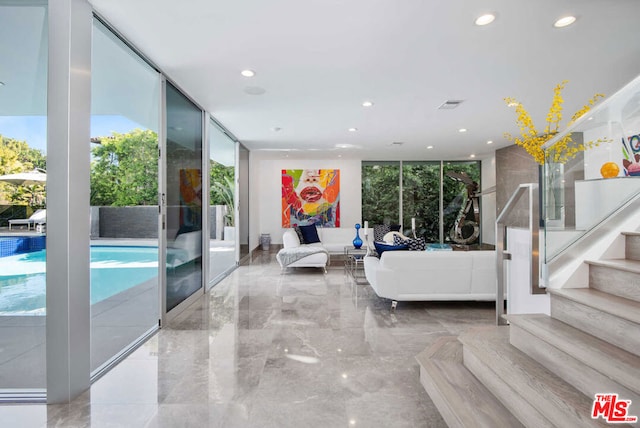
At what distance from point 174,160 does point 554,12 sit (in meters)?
3.80

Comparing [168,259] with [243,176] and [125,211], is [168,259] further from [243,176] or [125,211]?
[125,211]

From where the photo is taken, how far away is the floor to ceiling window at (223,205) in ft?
21.6

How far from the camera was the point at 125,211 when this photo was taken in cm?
782

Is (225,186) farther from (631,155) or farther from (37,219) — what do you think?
(631,155)

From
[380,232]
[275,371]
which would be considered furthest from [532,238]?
[380,232]

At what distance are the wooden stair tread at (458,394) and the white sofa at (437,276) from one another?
1473 millimetres

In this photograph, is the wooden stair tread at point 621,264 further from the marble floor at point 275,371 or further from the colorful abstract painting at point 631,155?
the marble floor at point 275,371

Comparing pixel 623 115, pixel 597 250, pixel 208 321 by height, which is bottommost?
pixel 208 321

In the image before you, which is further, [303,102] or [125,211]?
[125,211]

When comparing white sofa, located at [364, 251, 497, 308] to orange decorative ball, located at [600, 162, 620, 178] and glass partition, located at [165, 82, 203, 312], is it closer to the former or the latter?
orange decorative ball, located at [600, 162, 620, 178]

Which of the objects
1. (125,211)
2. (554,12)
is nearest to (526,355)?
(554,12)

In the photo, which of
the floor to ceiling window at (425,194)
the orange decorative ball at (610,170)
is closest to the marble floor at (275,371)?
the orange decorative ball at (610,170)

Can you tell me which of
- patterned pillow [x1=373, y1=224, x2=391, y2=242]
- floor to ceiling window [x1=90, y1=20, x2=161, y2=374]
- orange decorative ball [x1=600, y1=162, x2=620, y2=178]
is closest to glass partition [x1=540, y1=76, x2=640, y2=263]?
orange decorative ball [x1=600, y1=162, x2=620, y2=178]

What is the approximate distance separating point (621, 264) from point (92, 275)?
707cm
